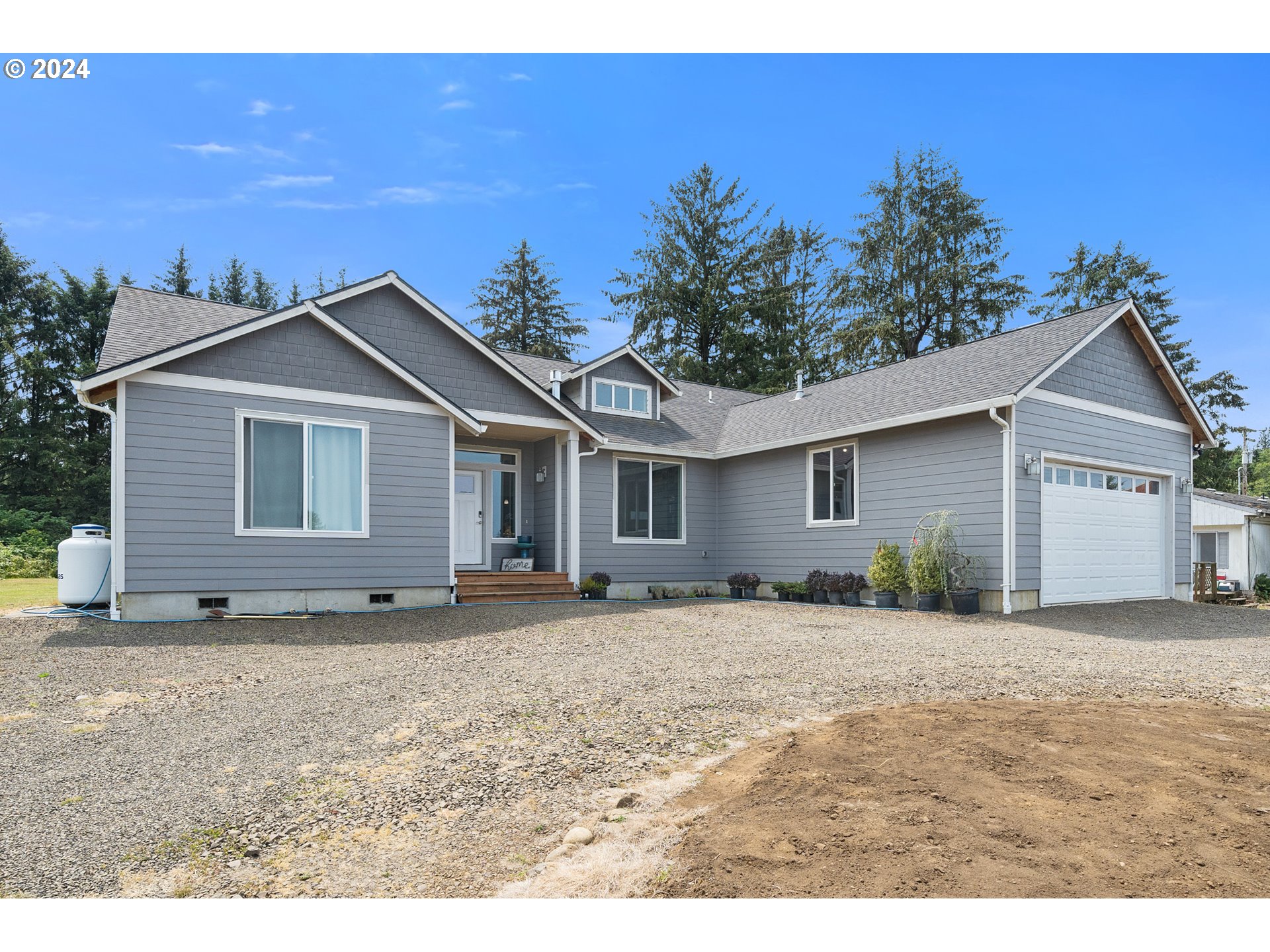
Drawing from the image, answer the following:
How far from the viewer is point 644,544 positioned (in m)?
14.9

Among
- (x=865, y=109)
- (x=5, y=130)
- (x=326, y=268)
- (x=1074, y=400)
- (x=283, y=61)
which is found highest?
(x=326, y=268)

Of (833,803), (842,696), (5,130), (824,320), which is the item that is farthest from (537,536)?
(824,320)

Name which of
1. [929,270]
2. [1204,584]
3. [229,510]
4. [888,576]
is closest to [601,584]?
[888,576]

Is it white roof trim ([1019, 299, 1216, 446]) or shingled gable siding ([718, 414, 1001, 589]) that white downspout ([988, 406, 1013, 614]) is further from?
white roof trim ([1019, 299, 1216, 446])

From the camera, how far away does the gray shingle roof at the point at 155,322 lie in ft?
32.7

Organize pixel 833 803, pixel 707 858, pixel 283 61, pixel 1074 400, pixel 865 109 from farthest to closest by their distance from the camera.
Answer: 1. pixel 1074 400
2. pixel 865 109
3. pixel 283 61
4. pixel 833 803
5. pixel 707 858

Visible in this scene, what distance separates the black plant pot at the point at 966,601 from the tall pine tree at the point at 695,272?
63.2 feet

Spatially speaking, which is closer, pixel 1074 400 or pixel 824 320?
pixel 1074 400

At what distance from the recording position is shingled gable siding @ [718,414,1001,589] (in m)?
11.6

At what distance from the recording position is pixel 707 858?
267 centimetres

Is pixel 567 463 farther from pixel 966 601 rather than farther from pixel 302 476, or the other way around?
pixel 966 601

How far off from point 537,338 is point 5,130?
22.2 metres
